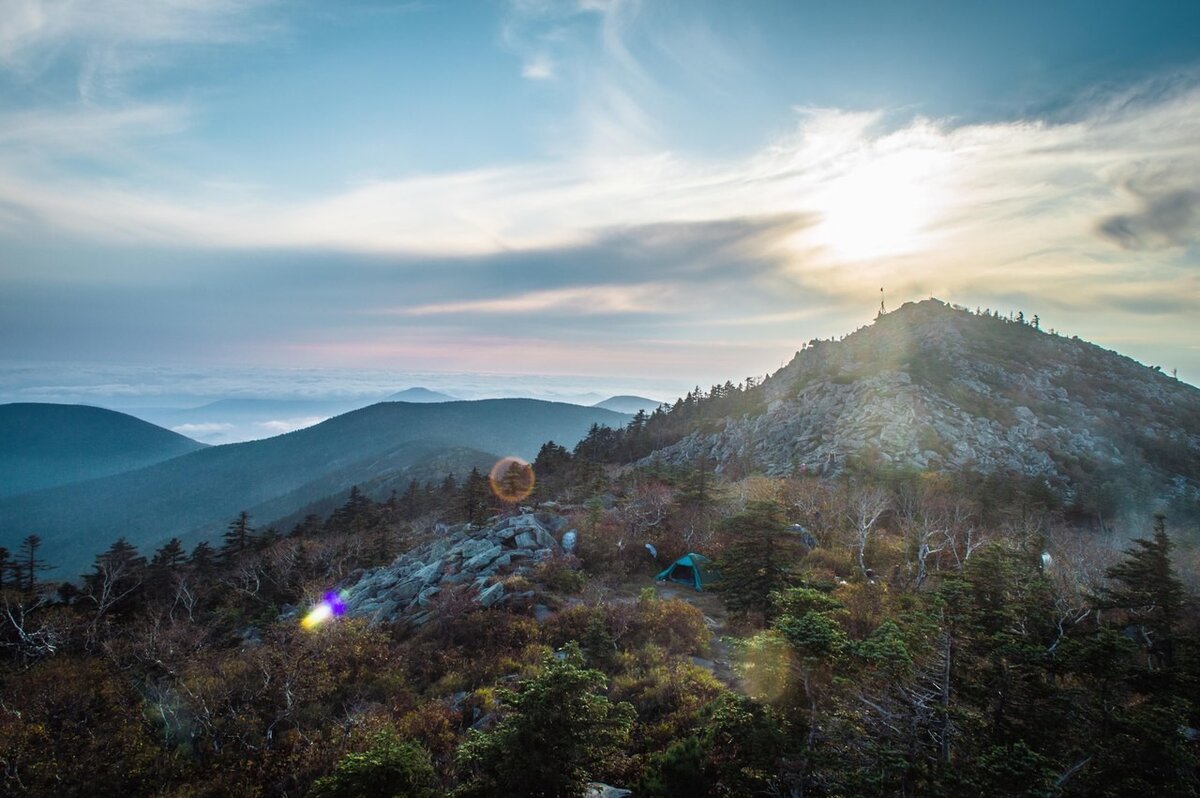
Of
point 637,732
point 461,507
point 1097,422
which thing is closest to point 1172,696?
point 637,732

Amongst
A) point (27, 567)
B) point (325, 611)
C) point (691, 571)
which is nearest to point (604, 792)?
point (691, 571)

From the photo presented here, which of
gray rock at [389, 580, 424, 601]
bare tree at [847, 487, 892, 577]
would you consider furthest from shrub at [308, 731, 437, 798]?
bare tree at [847, 487, 892, 577]

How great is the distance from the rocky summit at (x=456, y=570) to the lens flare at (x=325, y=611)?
50 centimetres

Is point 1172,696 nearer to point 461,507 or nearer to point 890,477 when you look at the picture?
point 890,477

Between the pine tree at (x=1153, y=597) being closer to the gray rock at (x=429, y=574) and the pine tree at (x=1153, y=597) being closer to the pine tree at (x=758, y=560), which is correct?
the pine tree at (x=758, y=560)

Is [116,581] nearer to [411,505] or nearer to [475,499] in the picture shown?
[475,499]

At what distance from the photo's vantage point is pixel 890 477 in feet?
163

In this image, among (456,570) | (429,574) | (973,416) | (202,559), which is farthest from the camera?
(973,416)

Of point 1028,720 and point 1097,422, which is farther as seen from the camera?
point 1097,422

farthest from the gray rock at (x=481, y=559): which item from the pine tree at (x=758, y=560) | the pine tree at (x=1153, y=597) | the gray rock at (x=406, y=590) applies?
the pine tree at (x=1153, y=597)

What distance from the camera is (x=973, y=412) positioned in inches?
3287

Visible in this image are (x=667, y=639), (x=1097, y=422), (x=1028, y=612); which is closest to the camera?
(x=1028, y=612)

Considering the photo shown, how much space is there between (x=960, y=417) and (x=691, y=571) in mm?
71915

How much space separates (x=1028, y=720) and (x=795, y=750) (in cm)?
388
